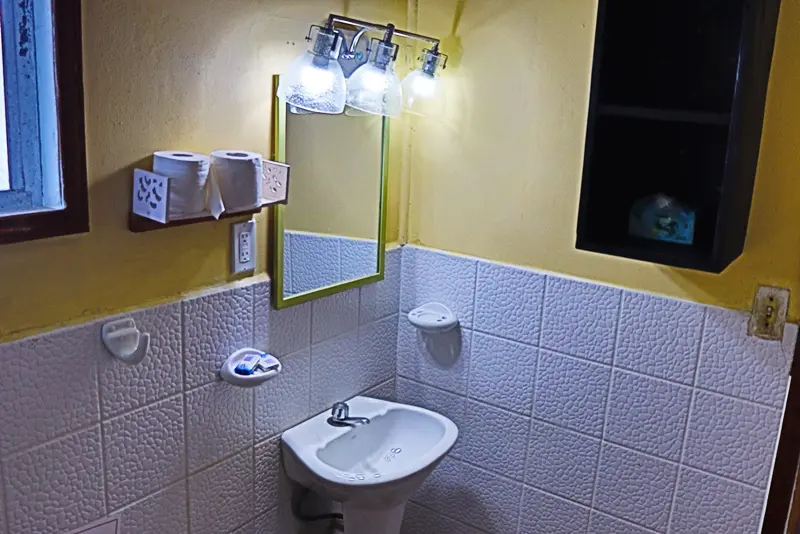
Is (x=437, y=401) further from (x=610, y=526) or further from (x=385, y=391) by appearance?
(x=610, y=526)

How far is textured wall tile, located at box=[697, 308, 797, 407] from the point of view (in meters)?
1.49

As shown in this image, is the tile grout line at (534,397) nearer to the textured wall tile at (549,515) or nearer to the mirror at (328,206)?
the textured wall tile at (549,515)

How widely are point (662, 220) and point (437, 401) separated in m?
0.82

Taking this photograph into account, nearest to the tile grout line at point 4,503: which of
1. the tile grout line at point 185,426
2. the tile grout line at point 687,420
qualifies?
the tile grout line at point 185,426

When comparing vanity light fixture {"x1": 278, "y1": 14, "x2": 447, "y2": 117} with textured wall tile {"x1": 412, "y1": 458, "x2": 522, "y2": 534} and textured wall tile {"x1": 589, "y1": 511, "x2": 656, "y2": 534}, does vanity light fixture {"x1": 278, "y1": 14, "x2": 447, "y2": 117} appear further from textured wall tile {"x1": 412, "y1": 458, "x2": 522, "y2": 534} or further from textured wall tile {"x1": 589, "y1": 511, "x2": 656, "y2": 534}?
textured wall tile {"x1": 589, "y1": 511, "x2": 656, "y2": 534}

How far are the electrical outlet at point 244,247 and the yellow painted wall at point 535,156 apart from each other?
56 centimetres

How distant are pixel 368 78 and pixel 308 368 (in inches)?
27.6

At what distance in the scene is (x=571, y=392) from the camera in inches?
69.7

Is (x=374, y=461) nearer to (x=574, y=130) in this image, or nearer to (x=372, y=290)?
(x=372, y=290)

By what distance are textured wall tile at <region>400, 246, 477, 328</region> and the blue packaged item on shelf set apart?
1.50ft

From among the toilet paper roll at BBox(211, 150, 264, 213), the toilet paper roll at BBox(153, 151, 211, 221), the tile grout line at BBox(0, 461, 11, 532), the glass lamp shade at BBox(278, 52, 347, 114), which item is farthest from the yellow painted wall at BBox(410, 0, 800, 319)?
the tile grout line at BBox(0, 461, 11, 532)

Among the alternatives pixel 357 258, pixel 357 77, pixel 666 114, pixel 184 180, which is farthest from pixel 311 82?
pixel 666 114

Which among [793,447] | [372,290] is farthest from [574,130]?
[793,447]

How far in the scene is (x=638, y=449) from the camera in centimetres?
169
